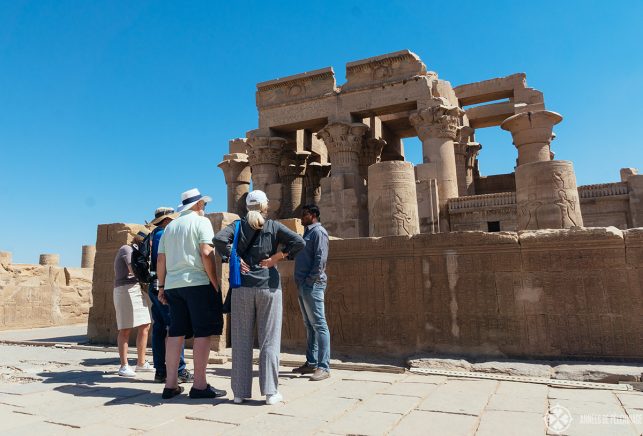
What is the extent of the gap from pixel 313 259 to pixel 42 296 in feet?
26.6

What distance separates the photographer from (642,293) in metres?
4.02

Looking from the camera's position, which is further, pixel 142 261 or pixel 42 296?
pixel 42 296

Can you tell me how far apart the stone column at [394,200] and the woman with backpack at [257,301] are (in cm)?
562

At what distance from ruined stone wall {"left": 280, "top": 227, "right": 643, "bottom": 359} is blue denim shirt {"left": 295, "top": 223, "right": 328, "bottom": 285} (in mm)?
1102

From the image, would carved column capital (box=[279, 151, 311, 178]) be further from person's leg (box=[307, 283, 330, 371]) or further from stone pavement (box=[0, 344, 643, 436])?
stone pavement (box=[0, 344, 643, 436])

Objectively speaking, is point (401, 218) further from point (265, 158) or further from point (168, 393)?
point (265, 158)

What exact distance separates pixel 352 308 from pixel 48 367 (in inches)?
126

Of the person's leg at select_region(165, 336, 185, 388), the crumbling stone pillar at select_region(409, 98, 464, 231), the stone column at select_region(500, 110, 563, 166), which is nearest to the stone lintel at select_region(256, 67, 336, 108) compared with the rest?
the crumbling stone pillar at select_region(409, 98, 464, 231)

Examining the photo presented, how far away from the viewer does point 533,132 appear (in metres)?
12.7

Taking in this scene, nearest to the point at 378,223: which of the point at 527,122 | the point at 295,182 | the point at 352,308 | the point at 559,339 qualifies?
the point at 352,308

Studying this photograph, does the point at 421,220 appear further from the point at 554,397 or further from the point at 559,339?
the point at 554,397

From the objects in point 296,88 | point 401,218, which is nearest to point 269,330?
point 401,218

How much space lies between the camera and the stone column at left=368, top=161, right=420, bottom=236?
8.53m

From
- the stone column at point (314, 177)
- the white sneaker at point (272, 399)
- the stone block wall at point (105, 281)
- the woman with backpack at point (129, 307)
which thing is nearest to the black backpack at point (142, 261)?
the woman with backpack at point (129, 307)
